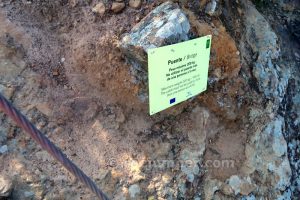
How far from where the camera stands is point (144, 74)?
214 cm

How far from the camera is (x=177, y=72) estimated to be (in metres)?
2.02

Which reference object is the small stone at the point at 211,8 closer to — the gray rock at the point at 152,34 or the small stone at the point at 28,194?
the gray rock at the point at 152,34

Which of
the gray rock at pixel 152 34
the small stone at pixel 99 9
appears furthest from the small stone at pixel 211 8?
the small stone at pixel 99 9

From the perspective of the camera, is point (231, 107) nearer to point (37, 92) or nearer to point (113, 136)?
point (113, 136)

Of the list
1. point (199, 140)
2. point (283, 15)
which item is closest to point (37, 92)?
point (199, 140)

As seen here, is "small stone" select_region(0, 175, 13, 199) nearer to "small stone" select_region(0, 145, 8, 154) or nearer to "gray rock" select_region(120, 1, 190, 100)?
"small stone" select_region(0, 145, 8, 154)

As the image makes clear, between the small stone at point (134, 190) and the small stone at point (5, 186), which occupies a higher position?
the small stone at point (5, 186)

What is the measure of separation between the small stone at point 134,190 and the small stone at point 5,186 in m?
0.62

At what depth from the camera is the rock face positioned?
203 cm

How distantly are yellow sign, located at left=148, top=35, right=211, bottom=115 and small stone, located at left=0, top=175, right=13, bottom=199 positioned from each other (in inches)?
32.5

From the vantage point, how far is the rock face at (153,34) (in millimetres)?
2025

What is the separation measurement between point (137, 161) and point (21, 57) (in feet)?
3.00

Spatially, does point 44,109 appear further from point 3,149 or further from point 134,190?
point 134,190

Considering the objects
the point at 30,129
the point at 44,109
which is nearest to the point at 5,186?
the point at 44,109
